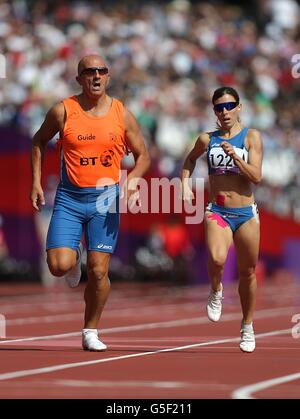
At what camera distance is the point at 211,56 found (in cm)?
3444

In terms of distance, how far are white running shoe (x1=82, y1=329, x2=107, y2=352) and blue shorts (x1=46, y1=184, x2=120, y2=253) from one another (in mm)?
778

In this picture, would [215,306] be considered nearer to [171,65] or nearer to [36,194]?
[36,194]

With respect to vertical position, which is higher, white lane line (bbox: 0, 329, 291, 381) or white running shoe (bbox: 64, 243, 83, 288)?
white running shoe (bbox: 64, 243, 83, 288)

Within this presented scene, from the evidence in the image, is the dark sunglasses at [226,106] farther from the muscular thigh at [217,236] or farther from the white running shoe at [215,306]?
the white running shoe at [215,306]

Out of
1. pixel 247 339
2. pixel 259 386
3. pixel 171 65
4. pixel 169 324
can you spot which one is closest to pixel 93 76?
pixel 247 339

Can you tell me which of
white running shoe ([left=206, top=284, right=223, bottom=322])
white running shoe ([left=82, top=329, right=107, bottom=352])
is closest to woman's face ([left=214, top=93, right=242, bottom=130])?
white running shoe ([left=206, top=284, right=223, bottom=322])

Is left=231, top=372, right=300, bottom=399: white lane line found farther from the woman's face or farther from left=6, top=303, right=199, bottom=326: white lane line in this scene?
left=6, top=303, right=199, bottom=326: white lane line

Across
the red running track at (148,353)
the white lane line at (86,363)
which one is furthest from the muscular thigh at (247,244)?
the white lane line at (86,363)

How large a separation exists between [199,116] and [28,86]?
4.76 meters

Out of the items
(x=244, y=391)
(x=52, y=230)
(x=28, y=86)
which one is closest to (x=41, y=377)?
Result: (x=244, y=391)

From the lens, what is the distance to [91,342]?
1204cm

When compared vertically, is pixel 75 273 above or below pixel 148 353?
above

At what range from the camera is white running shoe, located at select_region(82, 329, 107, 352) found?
12016 millimetres

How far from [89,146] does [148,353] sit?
6.36ft
